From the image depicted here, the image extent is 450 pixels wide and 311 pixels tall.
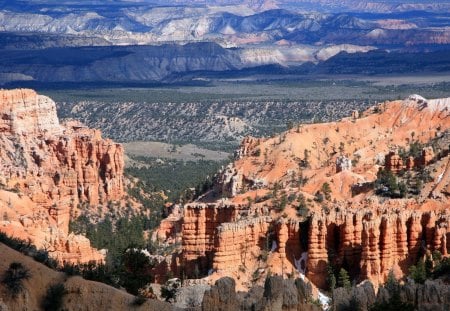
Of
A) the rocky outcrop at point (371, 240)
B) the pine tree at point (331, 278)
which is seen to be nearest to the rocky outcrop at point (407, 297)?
the pine tree at point (331, 278)

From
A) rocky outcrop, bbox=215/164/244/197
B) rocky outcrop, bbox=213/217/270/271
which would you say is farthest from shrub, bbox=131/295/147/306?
rocky outcrop, bbox=215/164/244/197

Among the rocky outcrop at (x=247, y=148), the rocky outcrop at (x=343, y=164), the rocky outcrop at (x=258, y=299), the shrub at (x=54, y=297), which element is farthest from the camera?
the rocky outcrop at (x=247, y=148)

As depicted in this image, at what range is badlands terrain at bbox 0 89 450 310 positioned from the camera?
4100cm

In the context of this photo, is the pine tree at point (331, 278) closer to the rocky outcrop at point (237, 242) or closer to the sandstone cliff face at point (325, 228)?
the sandstone cliff face at point (325, 228)

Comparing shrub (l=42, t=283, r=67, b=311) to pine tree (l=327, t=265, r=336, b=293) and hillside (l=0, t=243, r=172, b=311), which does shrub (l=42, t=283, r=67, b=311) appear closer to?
hillside (l=0, t=243, r=172, b=311)

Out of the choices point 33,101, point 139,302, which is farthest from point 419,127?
point 139,302

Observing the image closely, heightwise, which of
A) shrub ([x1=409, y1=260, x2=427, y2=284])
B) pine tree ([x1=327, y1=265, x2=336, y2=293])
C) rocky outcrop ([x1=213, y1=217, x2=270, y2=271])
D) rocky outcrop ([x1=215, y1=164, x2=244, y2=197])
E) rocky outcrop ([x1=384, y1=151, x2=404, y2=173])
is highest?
rocky outcrop ([x1=384, y1=151, x2=404, y2=173])

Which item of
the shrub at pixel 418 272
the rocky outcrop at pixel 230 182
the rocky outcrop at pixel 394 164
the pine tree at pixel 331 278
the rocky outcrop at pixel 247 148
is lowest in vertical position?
the pine tree at pixel 331 278

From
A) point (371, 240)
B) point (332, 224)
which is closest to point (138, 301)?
point (371, 240)

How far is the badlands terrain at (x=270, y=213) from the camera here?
41000 millimetres

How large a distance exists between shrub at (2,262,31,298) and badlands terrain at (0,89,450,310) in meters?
0.21

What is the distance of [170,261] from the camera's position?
190 feet

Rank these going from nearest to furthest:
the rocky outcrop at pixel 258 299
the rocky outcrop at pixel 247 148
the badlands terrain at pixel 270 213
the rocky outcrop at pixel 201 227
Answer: the rocky outcrop at pixel 258 299 < the badlands terrain at pixel 270 213 < the rocky outcrop at pixel 201 227 < the rocky outcrop at pixel 247 148

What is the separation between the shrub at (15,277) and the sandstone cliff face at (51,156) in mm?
50592
